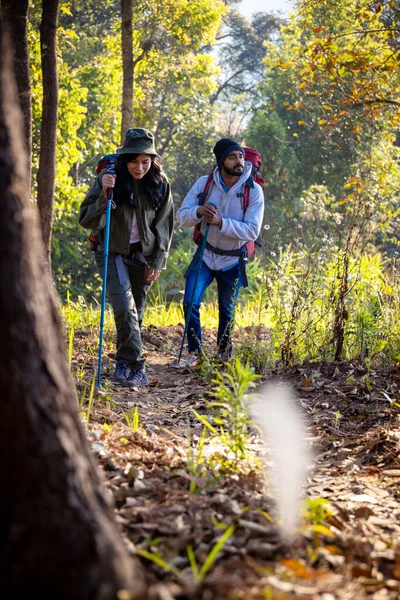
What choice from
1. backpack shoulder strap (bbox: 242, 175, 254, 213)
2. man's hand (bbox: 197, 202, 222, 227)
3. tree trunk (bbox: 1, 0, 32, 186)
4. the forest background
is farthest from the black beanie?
tree trunk (bbox: 1, 0, 32, 186)

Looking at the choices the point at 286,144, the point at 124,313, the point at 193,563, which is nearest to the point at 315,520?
the point at 193,563

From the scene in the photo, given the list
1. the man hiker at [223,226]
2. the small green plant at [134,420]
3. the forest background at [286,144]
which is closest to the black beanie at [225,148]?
the man hiker at [223,226]

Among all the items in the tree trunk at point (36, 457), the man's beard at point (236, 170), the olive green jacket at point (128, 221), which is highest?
the man's beard at point (236, 170)

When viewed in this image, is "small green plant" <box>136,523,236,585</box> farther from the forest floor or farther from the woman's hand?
the woman's hand

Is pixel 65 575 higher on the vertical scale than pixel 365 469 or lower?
higher

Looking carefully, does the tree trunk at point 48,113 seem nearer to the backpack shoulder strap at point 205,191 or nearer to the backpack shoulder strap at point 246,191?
the backpack shoulder strap at point 205,191

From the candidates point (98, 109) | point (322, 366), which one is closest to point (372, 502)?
point (322, 366)

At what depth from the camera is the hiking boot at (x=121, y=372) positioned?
6.46m

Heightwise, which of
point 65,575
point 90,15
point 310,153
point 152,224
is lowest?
point 65,575

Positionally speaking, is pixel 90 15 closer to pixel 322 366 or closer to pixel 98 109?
pixel 98 109

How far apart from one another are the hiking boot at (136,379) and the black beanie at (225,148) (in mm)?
2170

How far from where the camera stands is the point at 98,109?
71.6 ft

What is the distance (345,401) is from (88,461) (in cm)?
366

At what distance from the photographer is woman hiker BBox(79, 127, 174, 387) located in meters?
6.38
